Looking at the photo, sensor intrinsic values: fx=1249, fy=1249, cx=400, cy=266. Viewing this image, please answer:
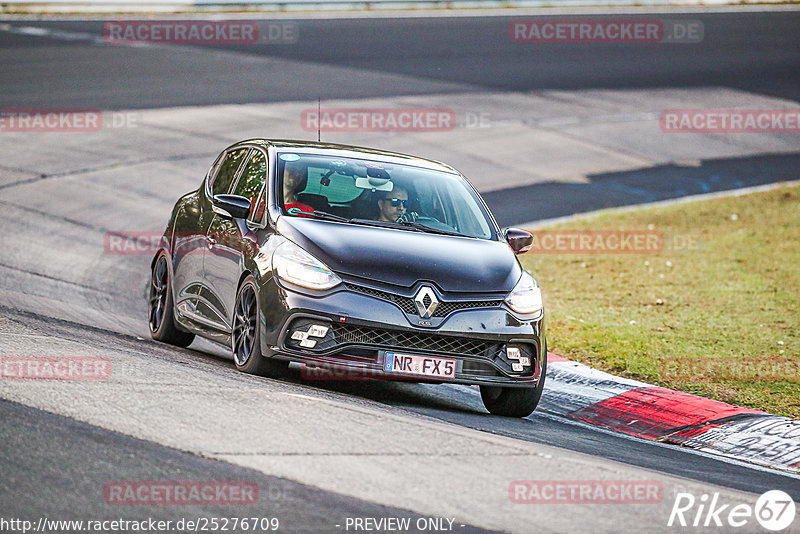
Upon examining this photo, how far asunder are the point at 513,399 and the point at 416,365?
1025mm

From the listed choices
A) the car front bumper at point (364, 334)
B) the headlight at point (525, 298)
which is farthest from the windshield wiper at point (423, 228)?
the car front bumper at point (364, 334)

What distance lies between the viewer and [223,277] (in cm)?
929

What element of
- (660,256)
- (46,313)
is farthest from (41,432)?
(660,256)

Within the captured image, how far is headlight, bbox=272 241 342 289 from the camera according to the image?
26.8 feet

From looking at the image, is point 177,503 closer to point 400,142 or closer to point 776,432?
point 776,432

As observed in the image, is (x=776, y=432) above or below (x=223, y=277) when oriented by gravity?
below

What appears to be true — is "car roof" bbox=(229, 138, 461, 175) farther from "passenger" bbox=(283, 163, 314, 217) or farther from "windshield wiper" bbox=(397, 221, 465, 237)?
"windshield wiper" bbox=(397, 221, 465, 237)

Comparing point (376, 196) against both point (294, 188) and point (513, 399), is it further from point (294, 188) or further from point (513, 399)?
point (513, 399)

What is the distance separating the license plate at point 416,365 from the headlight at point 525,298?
66 cm

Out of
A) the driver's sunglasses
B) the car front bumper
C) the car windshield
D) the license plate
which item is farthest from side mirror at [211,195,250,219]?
the license plate

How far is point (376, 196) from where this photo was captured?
926cm

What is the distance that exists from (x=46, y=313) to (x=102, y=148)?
10.7 meters

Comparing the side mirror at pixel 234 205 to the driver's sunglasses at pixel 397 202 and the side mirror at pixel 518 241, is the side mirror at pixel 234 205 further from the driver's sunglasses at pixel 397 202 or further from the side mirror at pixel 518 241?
the side mirror at pixel 518 241

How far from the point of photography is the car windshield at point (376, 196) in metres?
9.07
